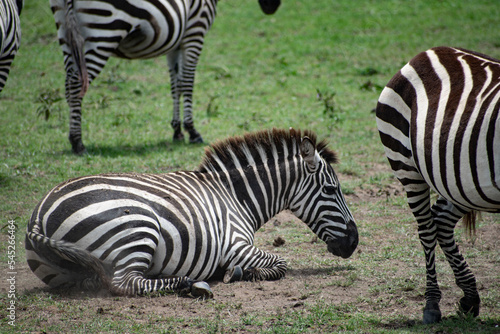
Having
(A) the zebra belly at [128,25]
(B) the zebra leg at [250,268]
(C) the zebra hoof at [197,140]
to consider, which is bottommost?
(B) the zebra leg at [250,268]

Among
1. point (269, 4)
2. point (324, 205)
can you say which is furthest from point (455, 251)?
point (269, 4)

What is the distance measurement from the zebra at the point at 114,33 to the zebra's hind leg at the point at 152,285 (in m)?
Answer: 4.86

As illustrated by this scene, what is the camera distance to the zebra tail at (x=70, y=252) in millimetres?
4633

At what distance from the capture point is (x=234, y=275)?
17.6 feet

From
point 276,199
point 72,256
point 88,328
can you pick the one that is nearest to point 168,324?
point 88,328

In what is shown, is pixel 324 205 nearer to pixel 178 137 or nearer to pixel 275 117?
pixel 178 137

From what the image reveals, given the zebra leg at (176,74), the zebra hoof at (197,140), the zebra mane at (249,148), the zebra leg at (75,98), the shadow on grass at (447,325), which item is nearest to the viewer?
the shadow on grass at (447,325)

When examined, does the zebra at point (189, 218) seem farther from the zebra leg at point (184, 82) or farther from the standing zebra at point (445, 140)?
the zebra leg at point (184, 82)

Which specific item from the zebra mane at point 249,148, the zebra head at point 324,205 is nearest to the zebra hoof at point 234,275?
the zebra head at point 324,205

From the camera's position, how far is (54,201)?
482 cm

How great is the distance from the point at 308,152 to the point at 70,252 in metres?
2.56

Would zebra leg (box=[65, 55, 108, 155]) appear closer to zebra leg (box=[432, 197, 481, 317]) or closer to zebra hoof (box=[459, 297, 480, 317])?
zebra leg (box=[432, 197, 481, 317])

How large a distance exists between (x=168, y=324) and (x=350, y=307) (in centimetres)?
163

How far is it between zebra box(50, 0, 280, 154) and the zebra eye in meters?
4.91
